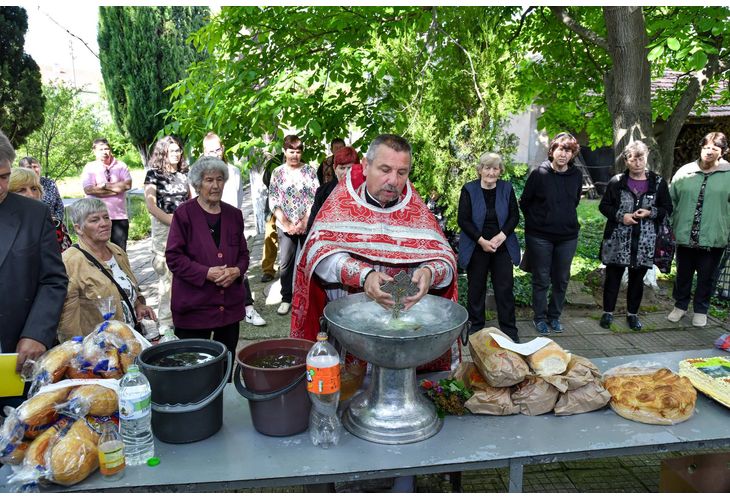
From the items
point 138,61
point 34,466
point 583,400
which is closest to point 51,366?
point 34,466

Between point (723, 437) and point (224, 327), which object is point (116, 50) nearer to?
point (224, 327)

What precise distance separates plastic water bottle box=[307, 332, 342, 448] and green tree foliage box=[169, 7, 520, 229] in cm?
358

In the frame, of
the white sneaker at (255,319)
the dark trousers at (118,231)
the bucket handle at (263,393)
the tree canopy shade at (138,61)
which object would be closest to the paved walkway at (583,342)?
the white sneaker at (255,319)

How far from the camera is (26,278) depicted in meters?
2.61

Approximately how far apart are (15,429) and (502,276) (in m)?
4.34

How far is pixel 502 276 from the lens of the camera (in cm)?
535

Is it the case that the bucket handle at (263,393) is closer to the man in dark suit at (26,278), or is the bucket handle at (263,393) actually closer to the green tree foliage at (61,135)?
the man in dark suit at (26,278)

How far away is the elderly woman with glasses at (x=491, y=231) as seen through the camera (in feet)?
17.2

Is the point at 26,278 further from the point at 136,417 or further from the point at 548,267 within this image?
the point at 548,267

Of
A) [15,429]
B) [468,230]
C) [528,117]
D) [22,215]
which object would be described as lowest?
[15,429]

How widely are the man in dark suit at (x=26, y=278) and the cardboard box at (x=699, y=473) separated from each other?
10.6ft

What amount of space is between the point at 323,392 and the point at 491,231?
3499 millimetres

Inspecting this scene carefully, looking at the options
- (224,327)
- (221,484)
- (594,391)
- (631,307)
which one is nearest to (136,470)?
(221,484)

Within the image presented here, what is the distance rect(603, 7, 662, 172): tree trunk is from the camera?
255 inches
